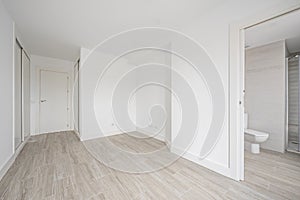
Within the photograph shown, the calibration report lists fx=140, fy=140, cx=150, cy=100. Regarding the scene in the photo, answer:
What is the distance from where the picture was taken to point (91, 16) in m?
1.96

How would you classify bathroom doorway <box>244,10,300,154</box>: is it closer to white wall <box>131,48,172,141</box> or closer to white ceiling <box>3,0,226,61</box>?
white ceiling <box>3,0,226,61</box>

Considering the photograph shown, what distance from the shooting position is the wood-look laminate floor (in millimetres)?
1343

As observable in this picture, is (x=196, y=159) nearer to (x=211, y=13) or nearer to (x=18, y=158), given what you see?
(x=211, y=13)

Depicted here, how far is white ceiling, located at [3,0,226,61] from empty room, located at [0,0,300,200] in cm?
2

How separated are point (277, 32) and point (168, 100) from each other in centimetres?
213

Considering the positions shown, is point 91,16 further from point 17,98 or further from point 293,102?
point 293,102

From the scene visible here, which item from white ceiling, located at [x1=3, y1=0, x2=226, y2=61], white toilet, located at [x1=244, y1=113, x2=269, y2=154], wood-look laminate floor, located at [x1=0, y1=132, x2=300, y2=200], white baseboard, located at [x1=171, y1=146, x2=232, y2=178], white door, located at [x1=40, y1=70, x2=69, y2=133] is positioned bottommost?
wood-look laminate floor, located at [x1=0, y1=132, x2=300, y2=200]

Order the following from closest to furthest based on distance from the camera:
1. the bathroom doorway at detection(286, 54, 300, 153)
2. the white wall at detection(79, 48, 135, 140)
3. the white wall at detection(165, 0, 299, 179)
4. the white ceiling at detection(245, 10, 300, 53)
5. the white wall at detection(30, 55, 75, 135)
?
1. the white wall at detection(165, 0, 299, 179)
2. the white ceiling at detection(245, 10, 300, 53)
3. the bathroom doorway at detection(286, 54, 300, 153)
4. the white wall at detection(79, 48, 135, 140)
5. the white wall at detection(30, 55, 75, 135)

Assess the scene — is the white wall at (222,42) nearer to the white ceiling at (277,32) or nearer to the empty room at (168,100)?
the empty room at (168,100)

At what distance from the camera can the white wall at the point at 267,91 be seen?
2523 mm

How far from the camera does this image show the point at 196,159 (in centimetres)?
200

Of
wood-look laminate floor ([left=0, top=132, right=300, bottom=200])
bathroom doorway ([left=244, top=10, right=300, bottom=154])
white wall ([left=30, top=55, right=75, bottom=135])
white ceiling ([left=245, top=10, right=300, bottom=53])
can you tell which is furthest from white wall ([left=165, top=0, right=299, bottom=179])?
white wall ([left=30, top=55, right=75, bottom=135])

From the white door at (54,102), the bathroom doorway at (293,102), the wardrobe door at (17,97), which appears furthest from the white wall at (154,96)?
the bathroom doorway at (293,102)

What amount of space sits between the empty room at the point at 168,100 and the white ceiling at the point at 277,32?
16 mm
